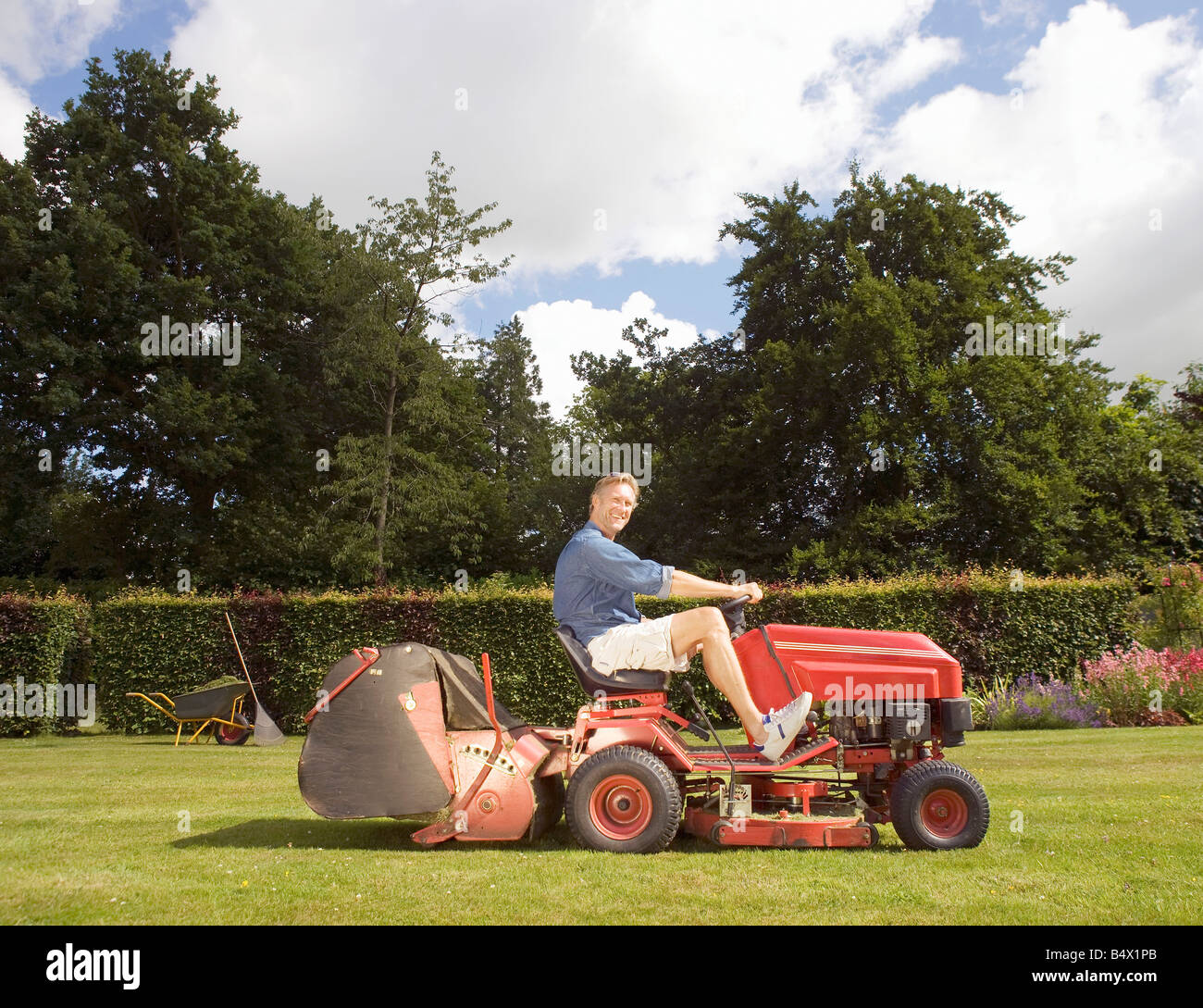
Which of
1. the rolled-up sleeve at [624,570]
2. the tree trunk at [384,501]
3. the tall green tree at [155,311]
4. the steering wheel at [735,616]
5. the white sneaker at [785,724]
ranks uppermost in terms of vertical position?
the tall green tree at [155,311]

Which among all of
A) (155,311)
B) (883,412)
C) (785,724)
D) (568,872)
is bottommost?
(568,872)

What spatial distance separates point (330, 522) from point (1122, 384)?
25.8 meters

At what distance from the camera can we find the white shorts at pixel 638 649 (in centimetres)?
546

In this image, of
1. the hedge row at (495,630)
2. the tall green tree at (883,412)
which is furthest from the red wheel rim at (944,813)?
the tall green tree at (883,412)

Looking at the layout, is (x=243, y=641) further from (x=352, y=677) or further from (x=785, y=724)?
(x=785, y=724)

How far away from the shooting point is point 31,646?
15602 mm

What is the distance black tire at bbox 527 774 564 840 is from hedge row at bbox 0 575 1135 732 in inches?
322

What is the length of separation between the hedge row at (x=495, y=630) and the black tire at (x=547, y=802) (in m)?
8.18

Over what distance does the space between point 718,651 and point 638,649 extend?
47 centimetres

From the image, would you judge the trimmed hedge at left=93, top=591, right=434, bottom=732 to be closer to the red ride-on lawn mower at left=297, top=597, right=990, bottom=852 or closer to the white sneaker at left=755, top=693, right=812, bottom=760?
the red ride-on lawn mower at left=297, top=597, right=990, bottom=852

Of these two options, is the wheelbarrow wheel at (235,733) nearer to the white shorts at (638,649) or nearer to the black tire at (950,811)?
the white shorts at (638,649)

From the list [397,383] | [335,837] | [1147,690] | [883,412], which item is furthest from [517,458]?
[335,837]

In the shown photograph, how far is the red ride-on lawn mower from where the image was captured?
542 cm

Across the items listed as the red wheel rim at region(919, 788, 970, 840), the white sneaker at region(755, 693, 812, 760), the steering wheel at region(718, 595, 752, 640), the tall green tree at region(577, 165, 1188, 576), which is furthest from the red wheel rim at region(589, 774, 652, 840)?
the tall green tree at region(577, 165, 1188, 576)
